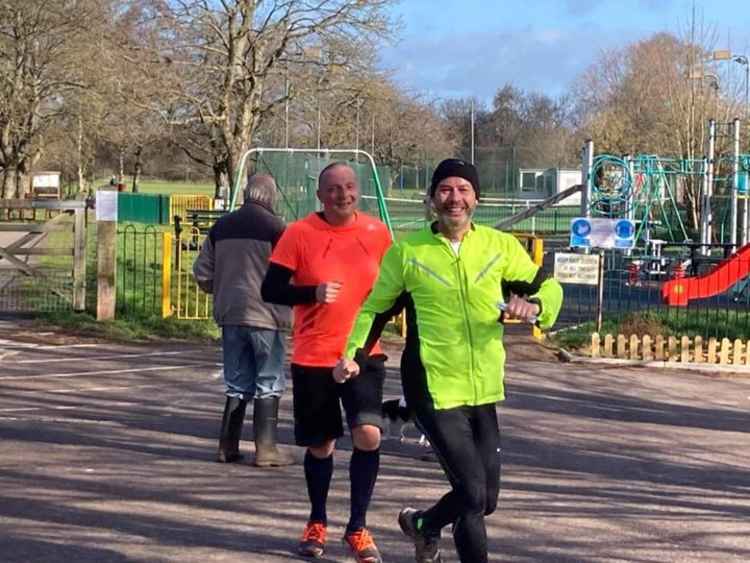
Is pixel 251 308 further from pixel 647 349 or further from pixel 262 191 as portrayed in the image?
pixel 647 349

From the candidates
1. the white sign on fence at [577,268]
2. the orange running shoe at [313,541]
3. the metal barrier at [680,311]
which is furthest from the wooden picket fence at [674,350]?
the orange running shoe at [313,541]

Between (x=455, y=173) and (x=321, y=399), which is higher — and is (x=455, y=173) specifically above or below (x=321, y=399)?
above

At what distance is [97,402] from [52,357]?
304 cm

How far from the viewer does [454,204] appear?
5.20 m

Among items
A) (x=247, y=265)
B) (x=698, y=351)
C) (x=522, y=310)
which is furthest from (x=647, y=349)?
(x=522, y=310)

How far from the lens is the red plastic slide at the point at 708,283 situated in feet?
51.4

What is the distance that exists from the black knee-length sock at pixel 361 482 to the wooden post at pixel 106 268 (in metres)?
10.3

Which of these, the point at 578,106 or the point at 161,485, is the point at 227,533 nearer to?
the point at 161,485

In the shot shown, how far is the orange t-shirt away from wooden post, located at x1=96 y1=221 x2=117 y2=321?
32.2 feet

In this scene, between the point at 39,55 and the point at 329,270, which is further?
the point at 39,55

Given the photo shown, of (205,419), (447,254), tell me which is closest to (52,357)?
(205,419)

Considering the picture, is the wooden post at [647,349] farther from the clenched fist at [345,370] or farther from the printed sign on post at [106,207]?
the clenched fist at [345,370]

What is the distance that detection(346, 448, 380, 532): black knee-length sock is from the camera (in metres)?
5.96

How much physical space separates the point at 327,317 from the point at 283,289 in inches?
10.4
